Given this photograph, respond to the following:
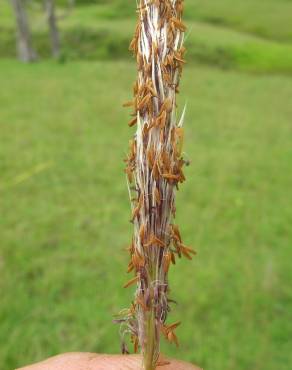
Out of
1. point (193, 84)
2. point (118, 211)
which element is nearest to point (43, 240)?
point (118, 211)

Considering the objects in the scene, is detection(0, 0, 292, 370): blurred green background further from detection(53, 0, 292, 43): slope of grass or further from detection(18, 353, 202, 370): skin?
detection(53, 0, 292, 43): slope of grass

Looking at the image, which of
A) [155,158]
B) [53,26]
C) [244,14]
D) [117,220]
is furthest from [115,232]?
[244,14]

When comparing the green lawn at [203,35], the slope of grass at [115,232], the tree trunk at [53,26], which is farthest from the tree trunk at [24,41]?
the slope of grass at [115,232]

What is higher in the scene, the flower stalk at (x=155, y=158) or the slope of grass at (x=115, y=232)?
the flower stalk at (x=155, y=158)

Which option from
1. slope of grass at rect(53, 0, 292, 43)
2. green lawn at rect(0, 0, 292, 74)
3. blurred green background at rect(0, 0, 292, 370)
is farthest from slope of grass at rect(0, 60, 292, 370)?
slope of grass at rect(53, 0, 292, 43)

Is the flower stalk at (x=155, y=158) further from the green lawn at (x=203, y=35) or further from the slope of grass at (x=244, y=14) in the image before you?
the slope of grass at (x=244, y=14)

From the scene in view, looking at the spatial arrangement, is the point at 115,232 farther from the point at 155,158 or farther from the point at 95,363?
the point at 155,158
